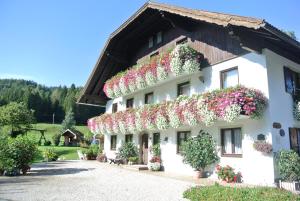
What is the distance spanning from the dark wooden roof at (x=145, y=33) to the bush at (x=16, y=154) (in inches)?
378

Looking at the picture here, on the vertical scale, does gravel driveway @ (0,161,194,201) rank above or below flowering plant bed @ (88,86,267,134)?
below

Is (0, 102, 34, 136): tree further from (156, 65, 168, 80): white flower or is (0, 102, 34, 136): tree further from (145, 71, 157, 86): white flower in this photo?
(156, 65, 168, 80): white flower

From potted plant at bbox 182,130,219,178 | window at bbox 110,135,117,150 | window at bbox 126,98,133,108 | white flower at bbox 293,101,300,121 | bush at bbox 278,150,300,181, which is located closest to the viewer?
bush at bbox 278,150,300,181

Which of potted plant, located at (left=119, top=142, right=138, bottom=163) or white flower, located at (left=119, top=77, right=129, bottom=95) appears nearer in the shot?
white flower, located at (left=119, top=77, right=129, bottom=95)

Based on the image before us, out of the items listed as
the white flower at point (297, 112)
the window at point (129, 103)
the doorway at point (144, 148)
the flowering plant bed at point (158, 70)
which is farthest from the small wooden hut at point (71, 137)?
the white flower at point (297, 112)

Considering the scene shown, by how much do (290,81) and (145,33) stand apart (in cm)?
1072

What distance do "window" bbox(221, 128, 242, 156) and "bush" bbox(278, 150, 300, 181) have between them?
2077mm

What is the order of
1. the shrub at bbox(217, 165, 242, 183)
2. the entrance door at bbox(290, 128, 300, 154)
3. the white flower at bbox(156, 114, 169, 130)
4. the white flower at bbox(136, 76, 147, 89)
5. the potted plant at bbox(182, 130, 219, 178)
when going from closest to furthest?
the shrub at bbox(217, 165, 242, 183) → the entrance door at bbox(290, 128, 300, 154) → the potted plant at bbox(182, 130, 219, 178) → the white flower at bbox(156, 114, 169, 130) → the white flower at bbox(136, 76, 147, 89)

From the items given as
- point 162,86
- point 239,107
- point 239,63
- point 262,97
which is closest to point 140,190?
point 239,107

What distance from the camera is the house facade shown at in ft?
42.4

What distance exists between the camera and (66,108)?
8931 centimetres

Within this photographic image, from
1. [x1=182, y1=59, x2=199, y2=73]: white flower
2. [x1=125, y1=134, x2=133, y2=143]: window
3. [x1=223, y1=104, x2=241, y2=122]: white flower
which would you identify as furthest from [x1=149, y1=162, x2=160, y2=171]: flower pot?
[x1=223, y1=104, x2=241, y2=122]: white flower

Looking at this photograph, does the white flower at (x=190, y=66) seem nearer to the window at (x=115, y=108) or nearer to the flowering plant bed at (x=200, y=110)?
the flowering plant bed at (x=200, y=110)

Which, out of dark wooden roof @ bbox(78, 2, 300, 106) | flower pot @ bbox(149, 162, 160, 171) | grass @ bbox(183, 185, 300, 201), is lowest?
grass @ bbox(183, 185, 300, 201)
